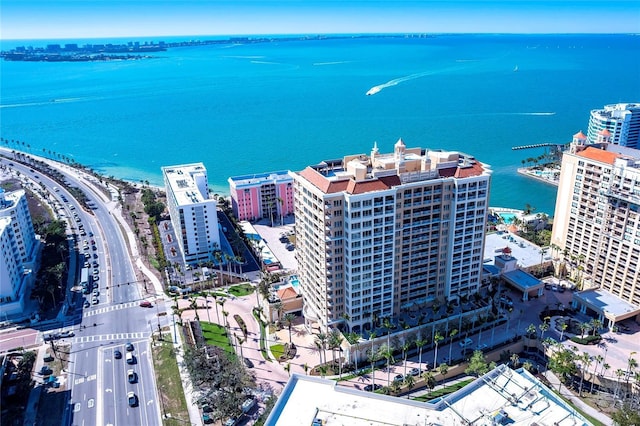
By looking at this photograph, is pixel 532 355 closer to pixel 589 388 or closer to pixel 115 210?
pixel 589 388

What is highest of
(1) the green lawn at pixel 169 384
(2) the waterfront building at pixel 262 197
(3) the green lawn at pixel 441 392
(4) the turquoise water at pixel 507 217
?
(2) the waterfront building at pixel 262 197

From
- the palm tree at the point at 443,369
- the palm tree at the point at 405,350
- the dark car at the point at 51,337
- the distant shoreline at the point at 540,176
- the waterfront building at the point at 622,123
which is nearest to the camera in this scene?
the palm tree at the point at 443,369

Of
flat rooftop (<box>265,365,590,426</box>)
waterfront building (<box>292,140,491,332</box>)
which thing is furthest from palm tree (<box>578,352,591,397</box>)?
flat rooftop (<box>265,365,590,426</box>)

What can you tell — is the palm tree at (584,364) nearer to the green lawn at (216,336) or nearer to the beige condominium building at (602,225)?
the beige condominium building at (602,225)

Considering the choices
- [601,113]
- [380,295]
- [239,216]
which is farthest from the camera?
[601,113]

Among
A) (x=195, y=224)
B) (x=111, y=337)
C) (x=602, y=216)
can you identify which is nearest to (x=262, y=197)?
(x=195, y=224)

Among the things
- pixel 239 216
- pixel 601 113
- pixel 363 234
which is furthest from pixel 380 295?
pixel 601 113

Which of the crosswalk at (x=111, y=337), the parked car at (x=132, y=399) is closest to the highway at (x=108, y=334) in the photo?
the crosswalk at (x=111, y=337)
